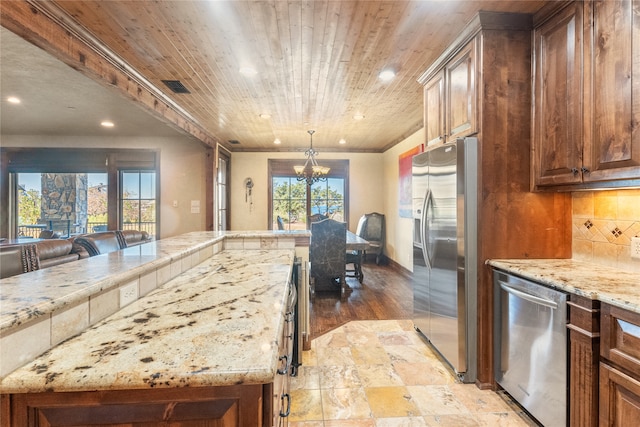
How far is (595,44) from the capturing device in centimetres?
167

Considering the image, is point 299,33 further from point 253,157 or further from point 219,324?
point 253,157

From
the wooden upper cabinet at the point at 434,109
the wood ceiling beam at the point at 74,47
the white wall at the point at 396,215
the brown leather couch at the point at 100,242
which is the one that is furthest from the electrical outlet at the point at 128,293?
the white wall at the point at 396,215

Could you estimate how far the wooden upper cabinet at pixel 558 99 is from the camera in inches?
70.4

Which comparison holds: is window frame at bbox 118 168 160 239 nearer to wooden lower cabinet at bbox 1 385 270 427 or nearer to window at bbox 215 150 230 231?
window at bbox 215 150 230 231

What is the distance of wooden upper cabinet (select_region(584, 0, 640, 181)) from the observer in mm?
1480

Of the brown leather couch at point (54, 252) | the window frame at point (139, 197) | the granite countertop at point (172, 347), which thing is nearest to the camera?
the granite countertop at point (172, 347)

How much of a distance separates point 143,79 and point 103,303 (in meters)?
2.74

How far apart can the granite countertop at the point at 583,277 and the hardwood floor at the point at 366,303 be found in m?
1.73

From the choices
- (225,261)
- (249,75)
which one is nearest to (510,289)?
(225,261)

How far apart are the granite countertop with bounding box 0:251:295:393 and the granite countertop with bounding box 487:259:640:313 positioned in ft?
4.45

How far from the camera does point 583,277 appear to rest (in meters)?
1.67

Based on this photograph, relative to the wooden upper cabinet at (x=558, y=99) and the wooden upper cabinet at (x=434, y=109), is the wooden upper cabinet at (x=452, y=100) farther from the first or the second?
the wooden upper cabinet at (x=558, y=99)

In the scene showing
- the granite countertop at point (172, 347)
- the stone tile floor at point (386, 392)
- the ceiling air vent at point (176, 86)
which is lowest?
the stone tile floor at point (386, 392)

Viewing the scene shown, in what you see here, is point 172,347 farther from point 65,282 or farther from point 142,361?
point 65,282
